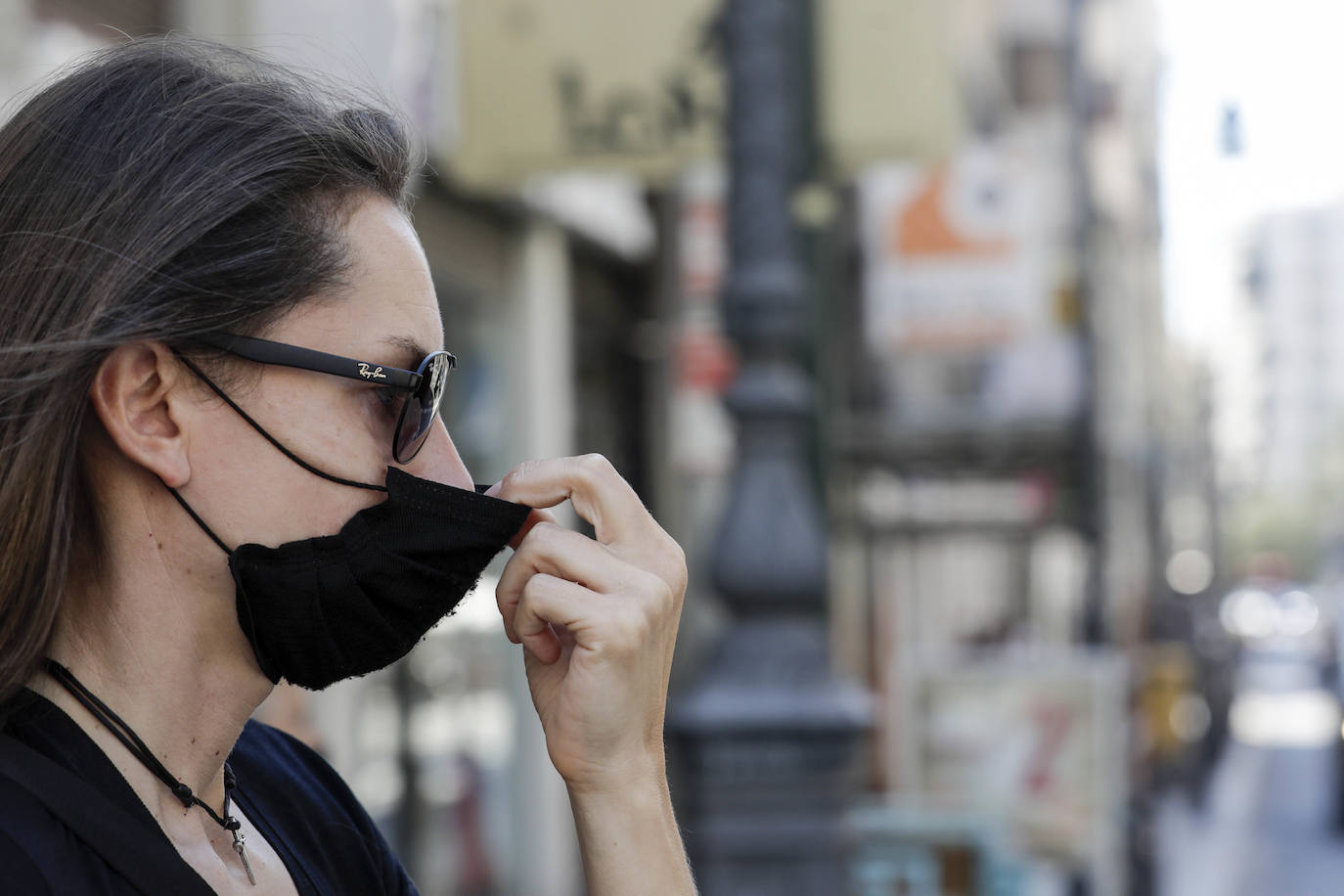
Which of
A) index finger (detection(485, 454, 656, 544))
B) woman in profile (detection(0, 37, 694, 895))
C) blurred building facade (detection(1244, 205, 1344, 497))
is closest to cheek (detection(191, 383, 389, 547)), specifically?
woman in profile (detection(0, 37, 694, 895))

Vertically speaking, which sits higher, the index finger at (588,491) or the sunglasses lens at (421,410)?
the sunglasses lens at (421,410)

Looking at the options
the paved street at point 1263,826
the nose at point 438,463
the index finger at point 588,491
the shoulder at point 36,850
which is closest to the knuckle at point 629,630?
the index finger at point 588,491

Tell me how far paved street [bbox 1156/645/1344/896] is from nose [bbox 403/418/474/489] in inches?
348

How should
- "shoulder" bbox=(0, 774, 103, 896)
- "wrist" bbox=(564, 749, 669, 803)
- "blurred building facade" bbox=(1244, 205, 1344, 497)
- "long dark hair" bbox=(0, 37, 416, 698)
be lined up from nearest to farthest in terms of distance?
1. "shoulder" bbox=(0, 774, 103, 896)
2. "long dark hair" bbox=(0, 37, 416, 698)
3. "wrist" bbox=(564, 749, 669, 803)
4. "blurred building facade" bbox=(1244, 205, 1344, 497)

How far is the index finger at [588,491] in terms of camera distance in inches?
78.2

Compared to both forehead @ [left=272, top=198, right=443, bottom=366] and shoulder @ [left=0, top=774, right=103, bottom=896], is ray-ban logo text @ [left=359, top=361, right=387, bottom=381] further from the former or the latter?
shoulder @ [left=0, top=774, right=103, bottom=896]

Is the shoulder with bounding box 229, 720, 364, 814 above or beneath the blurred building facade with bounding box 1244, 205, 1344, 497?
above

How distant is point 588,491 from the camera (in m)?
2.00

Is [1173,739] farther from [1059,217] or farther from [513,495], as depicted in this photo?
[513,495]

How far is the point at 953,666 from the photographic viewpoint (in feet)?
26.7

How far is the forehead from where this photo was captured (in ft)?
5.91

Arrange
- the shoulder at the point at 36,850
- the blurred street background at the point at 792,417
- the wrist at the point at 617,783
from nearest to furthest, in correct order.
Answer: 1. the shoulder at the point at 36,850
2. the wrist at the point at 617,783
3. the blurred street background at the point at 792,417

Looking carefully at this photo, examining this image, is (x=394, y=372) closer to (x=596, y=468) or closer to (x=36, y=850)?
(x=596, y=468)

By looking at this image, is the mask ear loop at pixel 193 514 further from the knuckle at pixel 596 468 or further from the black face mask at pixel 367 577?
the knuckle at pixel 596 468
